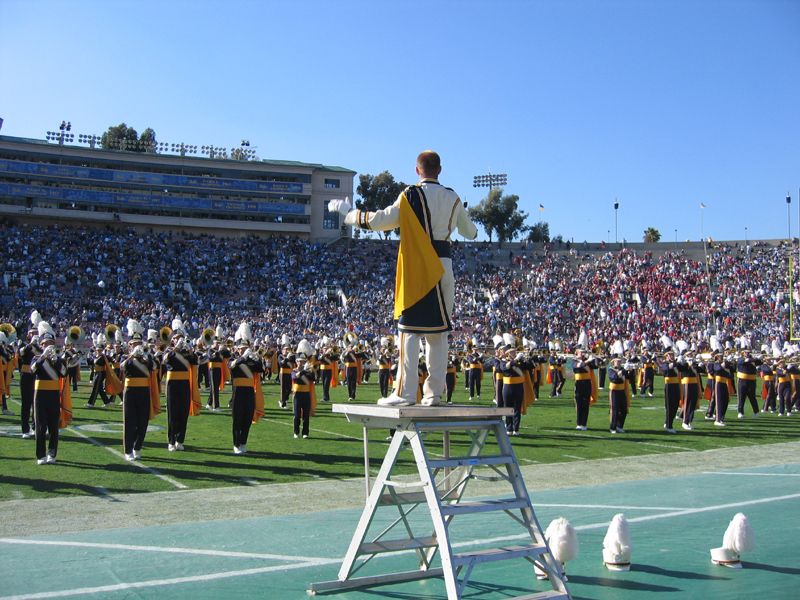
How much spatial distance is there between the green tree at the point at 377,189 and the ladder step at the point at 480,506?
61.4 m

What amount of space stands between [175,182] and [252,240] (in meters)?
8.77

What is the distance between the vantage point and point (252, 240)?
49.3 metres

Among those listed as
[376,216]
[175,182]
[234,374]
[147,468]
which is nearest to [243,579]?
[376,216]

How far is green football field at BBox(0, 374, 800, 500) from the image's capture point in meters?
8.57

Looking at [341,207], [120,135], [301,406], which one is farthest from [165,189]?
[341,207]

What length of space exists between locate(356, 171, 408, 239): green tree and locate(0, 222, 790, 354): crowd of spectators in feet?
47.7

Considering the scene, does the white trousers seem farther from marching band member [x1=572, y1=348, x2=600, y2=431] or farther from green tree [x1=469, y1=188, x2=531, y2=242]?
green tree [x1=469, y1=188, x2=531, y2=242]

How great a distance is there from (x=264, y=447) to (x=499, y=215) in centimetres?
5598

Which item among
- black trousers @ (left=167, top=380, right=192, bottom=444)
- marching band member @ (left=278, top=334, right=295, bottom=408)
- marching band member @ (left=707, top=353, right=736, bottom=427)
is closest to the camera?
black trousers @ (left=167, top=380, right=192, bottom=444)

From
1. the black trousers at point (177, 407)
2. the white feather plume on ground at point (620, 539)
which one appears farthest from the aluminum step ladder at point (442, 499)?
the black trousers at point (177, 407)

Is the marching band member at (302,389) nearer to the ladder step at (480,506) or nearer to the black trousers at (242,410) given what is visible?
the black trousers at (242,410)

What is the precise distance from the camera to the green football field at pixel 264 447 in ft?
28.1

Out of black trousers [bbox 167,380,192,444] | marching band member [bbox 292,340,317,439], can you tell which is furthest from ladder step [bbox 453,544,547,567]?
marching band member [bbox 292,340,317,439]

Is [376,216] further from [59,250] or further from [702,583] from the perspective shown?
[59,250]
